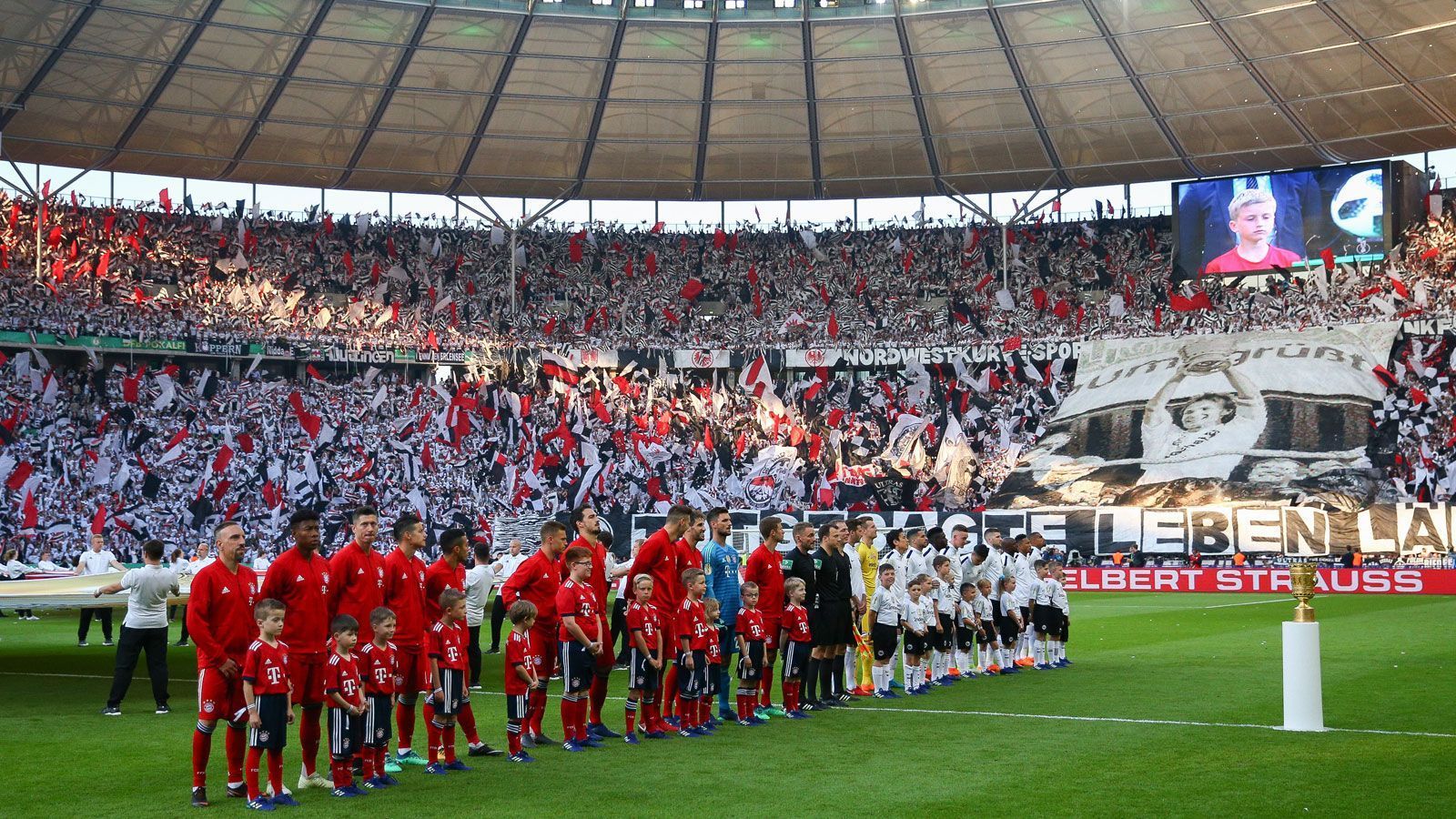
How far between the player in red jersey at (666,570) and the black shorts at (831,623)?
237cm

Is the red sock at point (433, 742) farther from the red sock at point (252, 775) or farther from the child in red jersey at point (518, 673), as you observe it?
the red sock at point (252, 775)

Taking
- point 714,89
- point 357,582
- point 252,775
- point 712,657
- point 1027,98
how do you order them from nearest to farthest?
point 252,775 < point 357,582 < point 712,657 < point 1027,98 < point 714,89

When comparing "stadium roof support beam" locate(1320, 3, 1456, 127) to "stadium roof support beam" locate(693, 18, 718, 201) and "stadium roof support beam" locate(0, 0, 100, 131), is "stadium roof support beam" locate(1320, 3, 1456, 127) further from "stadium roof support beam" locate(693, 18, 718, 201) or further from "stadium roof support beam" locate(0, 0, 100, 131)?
"stadium roof support beam" locate(0, 0, 100, 131)

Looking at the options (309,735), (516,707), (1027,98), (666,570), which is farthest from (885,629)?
(1027,98)

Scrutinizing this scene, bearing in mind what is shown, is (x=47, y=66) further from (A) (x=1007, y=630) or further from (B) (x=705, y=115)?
(A) (x=1007, y=630)

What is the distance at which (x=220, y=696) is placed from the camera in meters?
10.4

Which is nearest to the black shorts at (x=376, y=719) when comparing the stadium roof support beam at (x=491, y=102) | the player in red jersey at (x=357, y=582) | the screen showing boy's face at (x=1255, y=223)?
the player in red jersey at (x=357, y=582)

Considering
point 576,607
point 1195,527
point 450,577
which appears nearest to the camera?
point 576,607

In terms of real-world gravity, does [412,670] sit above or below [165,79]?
below

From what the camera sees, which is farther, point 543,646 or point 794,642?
point 794,642

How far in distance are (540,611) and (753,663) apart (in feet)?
7.98

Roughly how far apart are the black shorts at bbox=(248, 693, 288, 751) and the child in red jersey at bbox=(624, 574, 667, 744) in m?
3.45

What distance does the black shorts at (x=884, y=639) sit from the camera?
16812 mm

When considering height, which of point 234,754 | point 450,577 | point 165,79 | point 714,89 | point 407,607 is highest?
point 714,89
